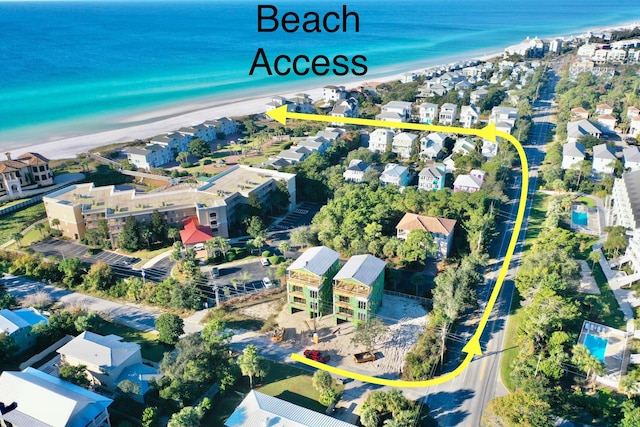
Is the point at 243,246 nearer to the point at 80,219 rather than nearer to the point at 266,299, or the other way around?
the point at 266,299

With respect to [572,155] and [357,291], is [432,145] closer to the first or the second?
[572,155]

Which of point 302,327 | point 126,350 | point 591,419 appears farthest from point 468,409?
point 126,350

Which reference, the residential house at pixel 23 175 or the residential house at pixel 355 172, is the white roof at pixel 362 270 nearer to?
the residential house at pixel 355 172

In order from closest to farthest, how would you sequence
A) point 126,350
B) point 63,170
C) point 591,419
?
point 591,419 < point 126,350 < point 63,170

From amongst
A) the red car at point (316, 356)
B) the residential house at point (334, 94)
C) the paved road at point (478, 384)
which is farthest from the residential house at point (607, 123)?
the red car at point (316, 356)

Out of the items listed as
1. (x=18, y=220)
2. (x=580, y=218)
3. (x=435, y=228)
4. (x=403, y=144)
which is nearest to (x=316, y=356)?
(x=435, y=228)
